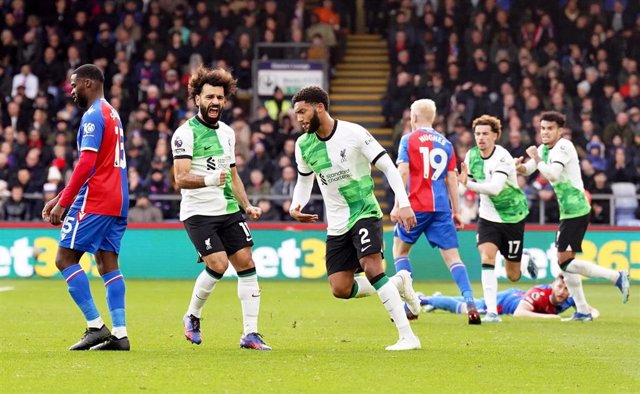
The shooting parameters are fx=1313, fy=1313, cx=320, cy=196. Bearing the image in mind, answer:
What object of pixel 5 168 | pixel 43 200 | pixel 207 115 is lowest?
pixel 43 200

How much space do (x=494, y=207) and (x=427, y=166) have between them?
104cm

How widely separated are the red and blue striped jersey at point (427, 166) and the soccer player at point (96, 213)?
4.46 metres

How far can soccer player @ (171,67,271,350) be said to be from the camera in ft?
36.7

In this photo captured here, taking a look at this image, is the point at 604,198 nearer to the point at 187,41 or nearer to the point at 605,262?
the point at 605,262

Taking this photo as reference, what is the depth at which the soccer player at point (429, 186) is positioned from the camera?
14.6 metres

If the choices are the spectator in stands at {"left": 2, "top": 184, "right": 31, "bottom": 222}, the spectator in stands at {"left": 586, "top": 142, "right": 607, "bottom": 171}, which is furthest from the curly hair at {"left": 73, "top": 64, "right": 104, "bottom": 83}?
the spectator in stands at {"left": 586, "top": 142, "right": 607, "bottom": 171}

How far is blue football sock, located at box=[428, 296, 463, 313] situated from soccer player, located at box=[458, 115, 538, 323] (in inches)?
31.8

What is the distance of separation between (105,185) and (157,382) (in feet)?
8.50

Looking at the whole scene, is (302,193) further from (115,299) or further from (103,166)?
(115,299)

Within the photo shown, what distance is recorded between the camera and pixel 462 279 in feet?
47.7

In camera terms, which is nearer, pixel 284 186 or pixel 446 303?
pixel 446 303

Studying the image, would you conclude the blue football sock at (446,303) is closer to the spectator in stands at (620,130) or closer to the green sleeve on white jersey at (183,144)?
the green sleeve on white jersey at (183,144)

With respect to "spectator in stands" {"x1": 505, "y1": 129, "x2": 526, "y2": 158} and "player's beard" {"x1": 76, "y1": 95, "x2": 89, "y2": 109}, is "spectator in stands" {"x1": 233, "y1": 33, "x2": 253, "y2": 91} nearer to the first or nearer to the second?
"spectator in stands" {"x1": 505, "y1": 129, "x2": 526, "y2": 158}

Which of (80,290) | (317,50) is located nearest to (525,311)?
(80,290)
